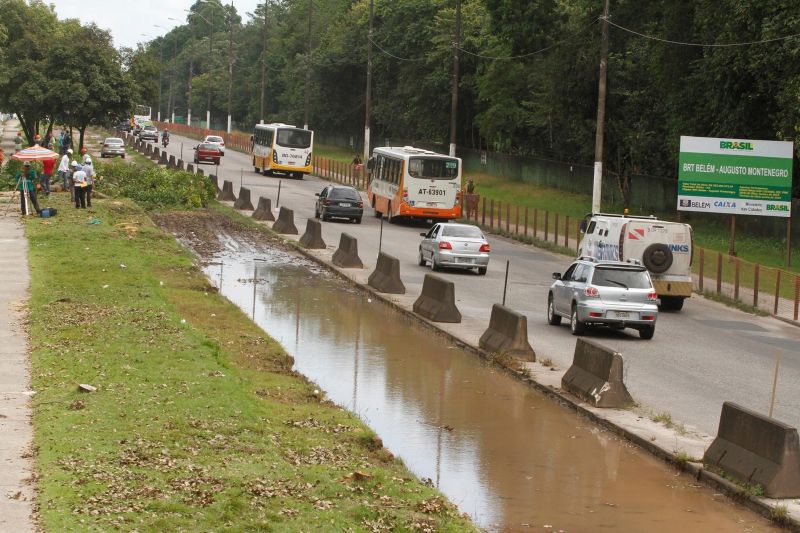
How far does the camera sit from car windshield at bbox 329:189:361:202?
4912 cm

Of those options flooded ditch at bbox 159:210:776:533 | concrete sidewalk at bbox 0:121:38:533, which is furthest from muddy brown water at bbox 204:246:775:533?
concrete sidewalk at bbox 0:121:38:533

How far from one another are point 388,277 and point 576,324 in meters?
6.46

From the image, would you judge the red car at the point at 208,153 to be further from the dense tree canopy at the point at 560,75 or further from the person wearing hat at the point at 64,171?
the person wearing hat at the point at 64,171

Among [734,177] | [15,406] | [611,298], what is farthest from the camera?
[734,177]

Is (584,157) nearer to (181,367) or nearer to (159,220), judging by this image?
(159,220)

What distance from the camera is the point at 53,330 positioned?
63.4ft

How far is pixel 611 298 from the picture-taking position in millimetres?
24484

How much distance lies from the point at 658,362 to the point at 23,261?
1485cm

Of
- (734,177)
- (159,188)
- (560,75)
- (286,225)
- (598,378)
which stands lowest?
(598,378)

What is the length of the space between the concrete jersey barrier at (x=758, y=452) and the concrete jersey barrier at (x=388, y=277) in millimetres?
16018

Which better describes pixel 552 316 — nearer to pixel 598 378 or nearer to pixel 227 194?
pixel 598 378

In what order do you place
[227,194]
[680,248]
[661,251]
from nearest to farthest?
[661,251], [680,248], [227,194]

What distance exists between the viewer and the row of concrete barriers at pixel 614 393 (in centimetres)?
1292

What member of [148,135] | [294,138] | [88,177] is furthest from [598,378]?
[148,135]
